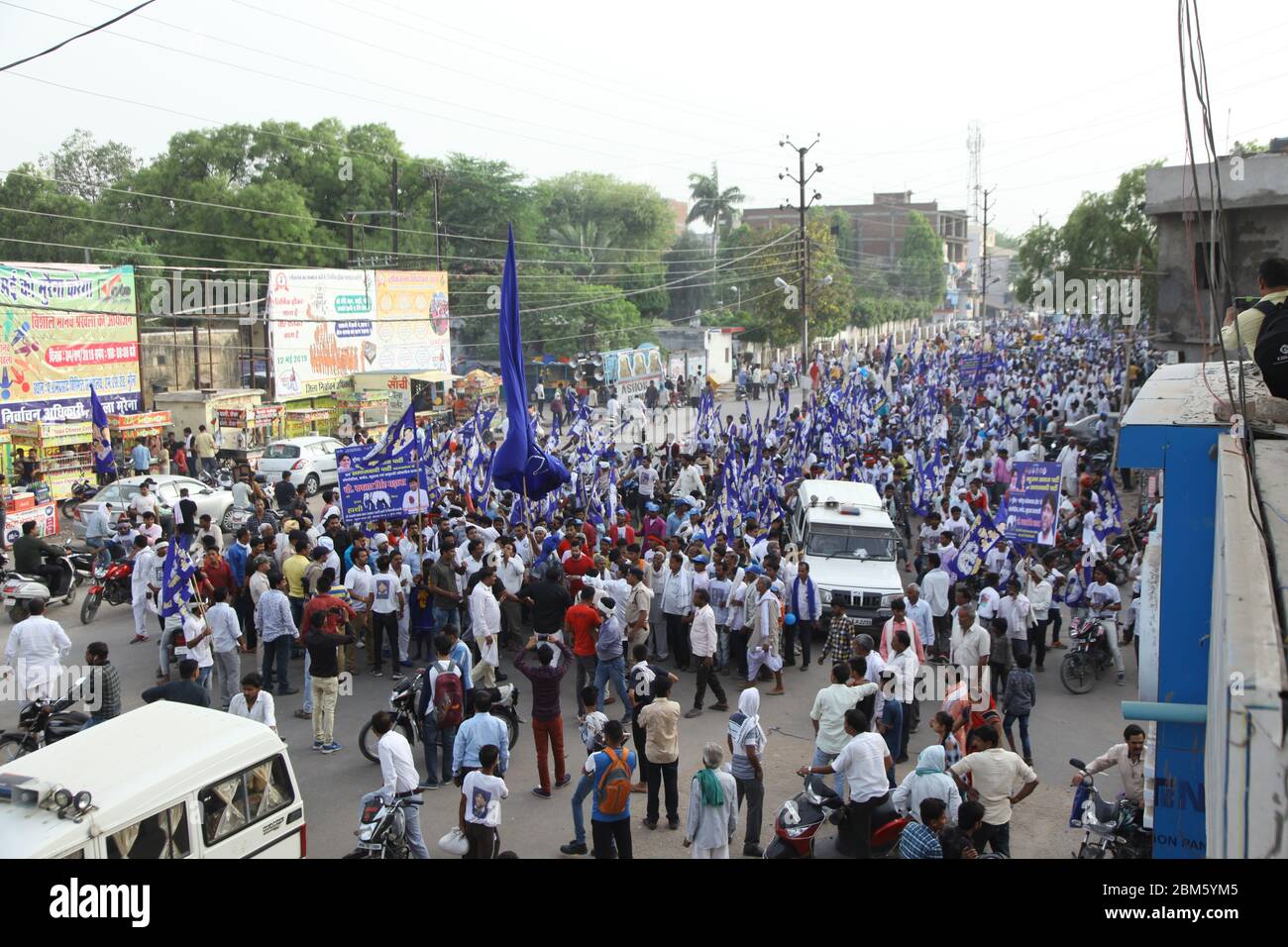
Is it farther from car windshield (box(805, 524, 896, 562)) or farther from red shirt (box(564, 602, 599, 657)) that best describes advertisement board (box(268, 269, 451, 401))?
red shirt (box(564, 602, 599, 657))

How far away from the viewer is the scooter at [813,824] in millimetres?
7570

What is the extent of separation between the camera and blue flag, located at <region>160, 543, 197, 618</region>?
38.5 feet

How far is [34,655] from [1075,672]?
11.1 metres

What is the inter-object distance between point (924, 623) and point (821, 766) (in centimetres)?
416

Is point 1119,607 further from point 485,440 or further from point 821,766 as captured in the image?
point 485,440

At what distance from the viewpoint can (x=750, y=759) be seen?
8.25 metres

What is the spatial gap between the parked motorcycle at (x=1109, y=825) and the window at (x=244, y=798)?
561cm


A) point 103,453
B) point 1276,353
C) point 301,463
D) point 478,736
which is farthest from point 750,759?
point 103,453

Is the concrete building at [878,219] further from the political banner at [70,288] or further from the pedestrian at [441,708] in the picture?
the pedestrian at [441,708]

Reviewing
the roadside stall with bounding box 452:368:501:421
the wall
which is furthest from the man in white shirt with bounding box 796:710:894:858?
the roadside stall with bounding box 452:368:501:421

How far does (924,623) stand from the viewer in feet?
39.4

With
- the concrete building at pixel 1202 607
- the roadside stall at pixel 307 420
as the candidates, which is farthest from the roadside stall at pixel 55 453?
the concrete building at pixel 1202 607

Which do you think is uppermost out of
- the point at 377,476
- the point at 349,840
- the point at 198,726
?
the point at 377,476

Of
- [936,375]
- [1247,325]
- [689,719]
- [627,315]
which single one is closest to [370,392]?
[936,375]
